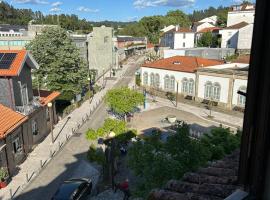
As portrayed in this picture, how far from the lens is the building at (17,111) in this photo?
890 inches

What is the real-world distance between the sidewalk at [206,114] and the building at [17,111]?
64.0ft

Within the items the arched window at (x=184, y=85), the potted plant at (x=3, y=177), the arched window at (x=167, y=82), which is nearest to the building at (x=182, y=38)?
the arched window at (x=167, y=82)

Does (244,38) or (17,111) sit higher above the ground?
(244,38)

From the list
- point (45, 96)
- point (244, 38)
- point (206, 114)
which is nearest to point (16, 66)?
point (45, 96)

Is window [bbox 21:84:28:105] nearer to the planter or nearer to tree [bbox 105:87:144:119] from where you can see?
tree [bbox 105:87:144:119]

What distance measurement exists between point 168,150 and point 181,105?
31809 millimetres

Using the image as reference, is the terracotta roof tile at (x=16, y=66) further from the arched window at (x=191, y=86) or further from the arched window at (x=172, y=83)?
the arched window at (x=172, y=83)

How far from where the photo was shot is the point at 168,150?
41.9 ft

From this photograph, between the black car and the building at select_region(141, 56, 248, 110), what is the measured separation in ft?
85.8

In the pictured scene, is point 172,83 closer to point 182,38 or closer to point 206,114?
point 206,114

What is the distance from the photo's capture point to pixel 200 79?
145 feet

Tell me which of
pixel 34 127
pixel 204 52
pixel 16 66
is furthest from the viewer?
pixel 204 52

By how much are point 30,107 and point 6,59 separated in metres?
4.76

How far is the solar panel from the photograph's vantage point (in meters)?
24.7
